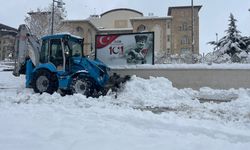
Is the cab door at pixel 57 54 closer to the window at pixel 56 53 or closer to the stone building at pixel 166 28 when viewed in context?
the window at pixel 56 53

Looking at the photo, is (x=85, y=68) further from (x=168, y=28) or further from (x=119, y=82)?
(x=168, y=28)

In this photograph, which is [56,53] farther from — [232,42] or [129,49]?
[232,42]

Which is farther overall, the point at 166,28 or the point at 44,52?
the point at 166,28

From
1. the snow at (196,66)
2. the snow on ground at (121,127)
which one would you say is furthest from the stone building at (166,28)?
the snow on ground at (121,127)

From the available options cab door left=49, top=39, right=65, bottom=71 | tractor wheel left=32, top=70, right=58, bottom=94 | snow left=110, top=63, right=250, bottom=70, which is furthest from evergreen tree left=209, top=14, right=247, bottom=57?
tractor wheel left=32, top=70, right=58, bottom=94

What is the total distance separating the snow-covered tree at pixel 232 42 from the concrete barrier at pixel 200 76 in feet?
34.1

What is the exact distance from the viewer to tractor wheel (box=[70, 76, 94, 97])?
54.3ft

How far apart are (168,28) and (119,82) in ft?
171

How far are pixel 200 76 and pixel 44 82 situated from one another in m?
8.73

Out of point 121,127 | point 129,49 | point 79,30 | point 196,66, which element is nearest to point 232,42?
point 196,66

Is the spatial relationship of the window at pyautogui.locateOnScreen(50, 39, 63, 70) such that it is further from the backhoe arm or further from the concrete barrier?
the concrete barrier

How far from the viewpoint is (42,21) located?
48219 millimetres

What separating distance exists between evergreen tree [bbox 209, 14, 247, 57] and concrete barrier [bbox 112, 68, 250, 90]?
34.1 feet

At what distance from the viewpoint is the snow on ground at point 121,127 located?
6.98 metres
